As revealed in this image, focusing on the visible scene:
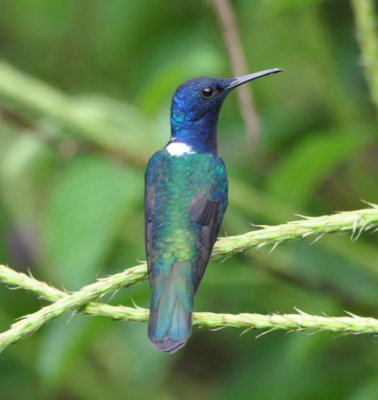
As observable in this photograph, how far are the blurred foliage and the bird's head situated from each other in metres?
0.27

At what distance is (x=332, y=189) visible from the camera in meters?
4.55

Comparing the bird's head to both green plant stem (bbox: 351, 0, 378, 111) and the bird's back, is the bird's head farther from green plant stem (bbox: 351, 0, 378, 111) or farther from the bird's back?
green plant stem (bbox: 351, 0, 378, 111)

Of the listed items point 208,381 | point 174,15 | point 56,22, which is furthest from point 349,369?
point 56,22

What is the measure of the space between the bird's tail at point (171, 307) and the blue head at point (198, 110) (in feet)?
2.60

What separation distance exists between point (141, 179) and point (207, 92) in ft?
1.78

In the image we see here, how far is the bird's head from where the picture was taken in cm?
358

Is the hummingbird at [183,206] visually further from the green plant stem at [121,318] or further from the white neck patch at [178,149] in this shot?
the green plant stem at [121,318]

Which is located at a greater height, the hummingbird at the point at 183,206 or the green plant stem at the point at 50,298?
the hummingbird at the point at 183,206

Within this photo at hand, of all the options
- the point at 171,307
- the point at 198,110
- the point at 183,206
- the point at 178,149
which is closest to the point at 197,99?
the point at 198,110

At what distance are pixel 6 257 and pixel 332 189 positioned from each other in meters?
1.85

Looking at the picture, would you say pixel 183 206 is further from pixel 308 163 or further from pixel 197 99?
pixel 308 163

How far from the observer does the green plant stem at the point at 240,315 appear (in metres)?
2.20


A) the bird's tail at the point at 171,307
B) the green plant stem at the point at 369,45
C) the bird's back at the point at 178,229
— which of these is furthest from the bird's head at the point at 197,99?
the bird's tail at the point at 171,307

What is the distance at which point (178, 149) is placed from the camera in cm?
343
